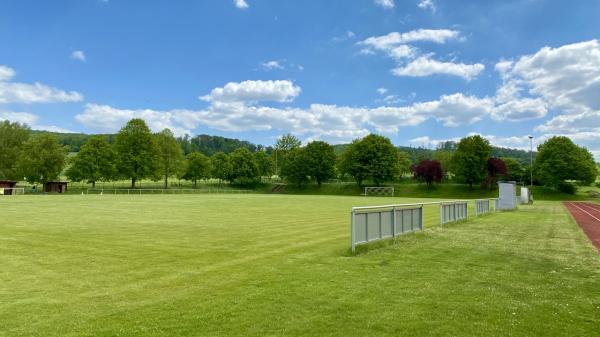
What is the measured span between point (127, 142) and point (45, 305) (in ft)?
296

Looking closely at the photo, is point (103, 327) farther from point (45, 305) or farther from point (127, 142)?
point (127, 142)

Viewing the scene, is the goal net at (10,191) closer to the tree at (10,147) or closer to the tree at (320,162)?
the tree at (10,147)

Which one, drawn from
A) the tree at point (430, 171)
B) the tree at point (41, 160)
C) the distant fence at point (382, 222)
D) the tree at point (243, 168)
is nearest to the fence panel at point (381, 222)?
the distant fence at point (382, 222)

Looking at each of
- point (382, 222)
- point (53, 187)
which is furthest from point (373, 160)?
point (382, 222)

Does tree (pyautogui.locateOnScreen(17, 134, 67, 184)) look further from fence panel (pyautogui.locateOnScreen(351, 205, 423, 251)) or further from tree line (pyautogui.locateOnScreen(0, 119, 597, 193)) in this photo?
fence panel (pyautogui.locateOnScreen(351, 205, 423, 251))

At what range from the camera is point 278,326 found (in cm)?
673

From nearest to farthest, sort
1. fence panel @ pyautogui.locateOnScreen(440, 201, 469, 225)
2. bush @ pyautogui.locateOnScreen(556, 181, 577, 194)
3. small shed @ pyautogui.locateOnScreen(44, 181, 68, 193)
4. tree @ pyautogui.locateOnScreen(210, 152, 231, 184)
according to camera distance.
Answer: fence panel @ pyautogui.locateOnScreen(440, 201, 469, 225)
bush @ pyautogui.locateOnScreen(556, 181, 577, 194)
small shed @ pyautogui.locateOnScreen(44, 181, 68, 193)
tree @ pyautogui.locateOnScreen(210, 152, 231, 184)

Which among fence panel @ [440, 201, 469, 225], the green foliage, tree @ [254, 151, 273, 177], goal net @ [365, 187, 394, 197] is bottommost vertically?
goal net @ [365, 187, 394, 197]

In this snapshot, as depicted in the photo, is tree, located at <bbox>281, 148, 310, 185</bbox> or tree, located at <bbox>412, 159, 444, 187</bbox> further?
tree, located at <bbox>281, 148, 310, 185</bbox>

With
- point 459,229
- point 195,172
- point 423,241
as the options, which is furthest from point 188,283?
point 195,172

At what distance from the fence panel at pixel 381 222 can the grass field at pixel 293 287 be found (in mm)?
625

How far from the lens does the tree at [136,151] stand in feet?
297

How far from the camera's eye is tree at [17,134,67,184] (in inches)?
3280

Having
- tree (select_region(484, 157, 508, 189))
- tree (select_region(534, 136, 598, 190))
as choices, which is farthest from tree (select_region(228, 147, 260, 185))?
tree (select_region(534, 136, 598, 190))
